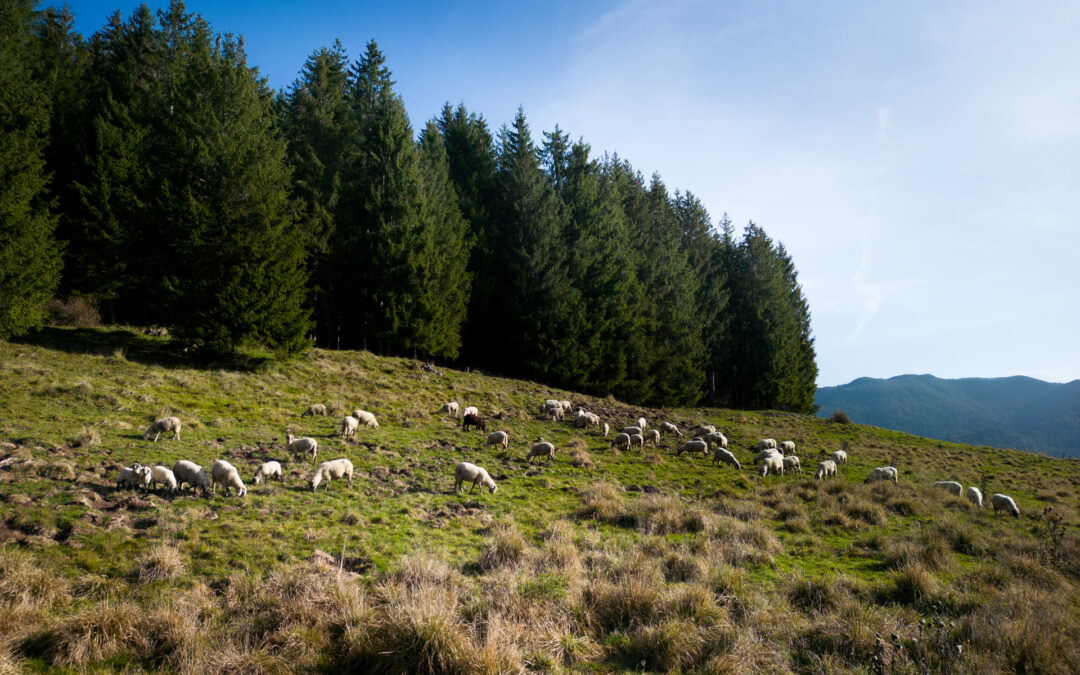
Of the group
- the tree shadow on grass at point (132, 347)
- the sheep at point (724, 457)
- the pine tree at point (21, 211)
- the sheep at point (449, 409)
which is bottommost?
the sheep at point (724, 457)

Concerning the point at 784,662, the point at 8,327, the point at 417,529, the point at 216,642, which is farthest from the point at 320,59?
the point at 784,662

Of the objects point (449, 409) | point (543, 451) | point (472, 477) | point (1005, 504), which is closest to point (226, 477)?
point (472, 477)

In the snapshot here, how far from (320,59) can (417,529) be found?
4071 centimetres

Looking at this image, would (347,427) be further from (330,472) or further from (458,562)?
(458,562)

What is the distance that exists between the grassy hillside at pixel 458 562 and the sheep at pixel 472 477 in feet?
0.82

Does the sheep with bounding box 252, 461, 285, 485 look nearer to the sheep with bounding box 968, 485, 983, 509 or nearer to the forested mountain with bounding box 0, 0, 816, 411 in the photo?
the forested mountain with bounding box 0, 0, 816, 411

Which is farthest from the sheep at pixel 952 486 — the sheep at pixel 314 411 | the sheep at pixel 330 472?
the sheep at pixel 314 411

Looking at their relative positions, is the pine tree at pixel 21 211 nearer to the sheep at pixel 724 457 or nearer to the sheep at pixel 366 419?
the sheep at pixel 366 419

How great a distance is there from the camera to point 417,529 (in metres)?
8.78

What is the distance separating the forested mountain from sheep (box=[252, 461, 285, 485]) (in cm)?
1380

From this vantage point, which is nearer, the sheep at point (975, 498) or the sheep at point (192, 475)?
the sheep at point (192, 475)

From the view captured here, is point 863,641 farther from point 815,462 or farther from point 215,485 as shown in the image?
point 815,462

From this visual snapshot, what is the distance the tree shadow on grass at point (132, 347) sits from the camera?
18766mm

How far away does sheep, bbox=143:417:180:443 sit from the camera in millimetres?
11984
